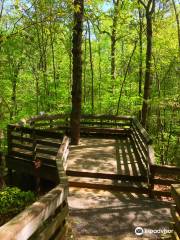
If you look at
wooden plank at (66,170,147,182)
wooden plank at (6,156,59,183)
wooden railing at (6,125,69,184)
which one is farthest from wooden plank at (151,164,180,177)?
wooden plank at (6,156,59,183)

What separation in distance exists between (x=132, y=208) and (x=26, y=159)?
4406mm

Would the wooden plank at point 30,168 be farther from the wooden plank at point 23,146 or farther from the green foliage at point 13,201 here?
the green foliage at point 13,201

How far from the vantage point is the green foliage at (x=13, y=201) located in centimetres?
662

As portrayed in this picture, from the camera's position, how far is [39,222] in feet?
10.7

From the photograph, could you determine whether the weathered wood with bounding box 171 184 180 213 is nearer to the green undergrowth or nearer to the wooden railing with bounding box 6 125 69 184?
the green undergrowth

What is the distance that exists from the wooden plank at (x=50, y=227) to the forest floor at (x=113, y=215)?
0.85m

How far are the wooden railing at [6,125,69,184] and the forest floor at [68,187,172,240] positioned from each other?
1.13 m

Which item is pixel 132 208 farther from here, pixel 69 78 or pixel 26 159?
pixel 69 78

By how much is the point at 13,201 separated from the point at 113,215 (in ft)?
6.97

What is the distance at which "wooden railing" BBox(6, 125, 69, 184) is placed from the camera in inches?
382

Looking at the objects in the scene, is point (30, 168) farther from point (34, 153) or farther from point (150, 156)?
point (150, 156)

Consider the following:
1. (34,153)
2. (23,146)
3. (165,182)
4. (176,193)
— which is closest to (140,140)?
(165,182)

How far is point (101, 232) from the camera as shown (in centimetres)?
632

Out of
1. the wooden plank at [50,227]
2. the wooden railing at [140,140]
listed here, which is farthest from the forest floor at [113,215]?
the wooden plank at [50,227]
